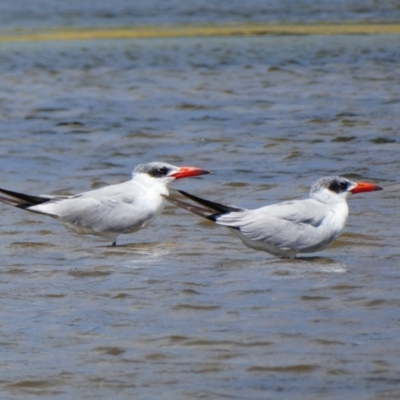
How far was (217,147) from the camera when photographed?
13.5 meters

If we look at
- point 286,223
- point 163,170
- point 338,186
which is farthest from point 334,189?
point 163,170

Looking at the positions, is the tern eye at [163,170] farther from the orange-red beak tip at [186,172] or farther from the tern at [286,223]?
the tern at [286,223]

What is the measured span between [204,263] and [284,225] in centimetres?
57

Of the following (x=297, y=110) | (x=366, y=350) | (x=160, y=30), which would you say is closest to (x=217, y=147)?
(x=297, y=110)

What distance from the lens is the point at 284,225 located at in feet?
25.5

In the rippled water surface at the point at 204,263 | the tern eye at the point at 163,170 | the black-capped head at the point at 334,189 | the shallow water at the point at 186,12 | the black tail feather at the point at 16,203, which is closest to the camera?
the rippled water surface at the point at 204,263

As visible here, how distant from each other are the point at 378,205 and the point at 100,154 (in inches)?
175

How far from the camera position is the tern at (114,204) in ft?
27.6

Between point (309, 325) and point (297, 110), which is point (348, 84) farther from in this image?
point (309, 325)

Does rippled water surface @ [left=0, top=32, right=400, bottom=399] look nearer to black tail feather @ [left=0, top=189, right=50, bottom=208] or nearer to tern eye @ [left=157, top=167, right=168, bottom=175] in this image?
black tail feather @ [left=0, top=189, right=50, bottom=208]

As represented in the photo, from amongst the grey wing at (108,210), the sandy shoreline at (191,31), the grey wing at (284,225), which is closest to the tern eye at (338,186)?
the grey wing at (284,225)

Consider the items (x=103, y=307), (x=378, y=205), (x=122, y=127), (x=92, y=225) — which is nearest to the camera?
(x=103, y=307)

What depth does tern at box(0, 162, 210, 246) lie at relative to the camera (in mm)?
8422

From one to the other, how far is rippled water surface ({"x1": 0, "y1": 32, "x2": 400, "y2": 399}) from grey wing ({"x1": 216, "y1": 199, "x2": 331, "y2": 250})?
0.15 metres
